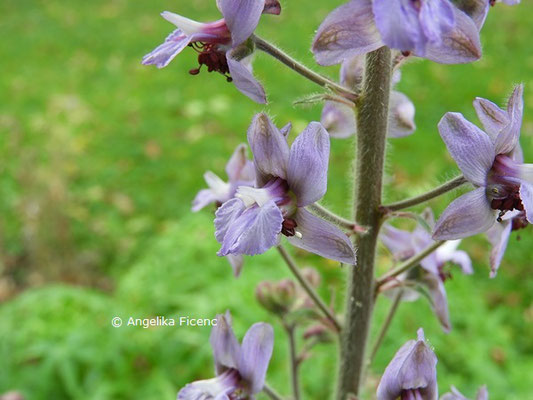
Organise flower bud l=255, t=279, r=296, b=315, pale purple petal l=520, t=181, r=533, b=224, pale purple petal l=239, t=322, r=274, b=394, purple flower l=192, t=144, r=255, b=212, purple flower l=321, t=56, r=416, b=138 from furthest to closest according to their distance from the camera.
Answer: flower bud l=255, t=279, r=296, b=315 < purple flower l=192, t=144, r=255, b=212 < purple flower l=321, t=56, r=416, b=138 < pale purple petal l=239, t=322, r=274, b=394 < pale purple petal l=520, t=181, r=533, b=224

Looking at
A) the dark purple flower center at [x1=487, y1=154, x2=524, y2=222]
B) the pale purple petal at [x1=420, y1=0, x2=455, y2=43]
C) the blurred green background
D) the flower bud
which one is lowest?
the blurred green background

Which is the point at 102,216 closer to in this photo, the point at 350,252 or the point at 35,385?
the point at 35,385

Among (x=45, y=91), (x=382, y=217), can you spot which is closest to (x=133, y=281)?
(x=382, y=217)

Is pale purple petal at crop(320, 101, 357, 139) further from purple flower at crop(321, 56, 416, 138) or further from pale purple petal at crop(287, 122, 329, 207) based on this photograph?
pale purple petal at crop(287, 122, 329, 207)

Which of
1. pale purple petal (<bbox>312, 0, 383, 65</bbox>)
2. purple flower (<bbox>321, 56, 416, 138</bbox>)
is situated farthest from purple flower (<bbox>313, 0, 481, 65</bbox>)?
purple flower (<bbox>321, 56, 416, 138</bbox>)

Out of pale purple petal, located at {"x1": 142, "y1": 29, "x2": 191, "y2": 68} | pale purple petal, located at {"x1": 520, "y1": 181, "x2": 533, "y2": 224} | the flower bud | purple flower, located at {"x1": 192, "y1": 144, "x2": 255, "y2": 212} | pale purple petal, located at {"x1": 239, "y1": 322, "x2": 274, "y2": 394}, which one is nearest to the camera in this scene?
pale purple petal, located at {"x1": 520, "y1": 181, "x2": 533, "y2": 224}

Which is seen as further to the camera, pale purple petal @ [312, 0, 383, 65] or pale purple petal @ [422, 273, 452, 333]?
pale purple petal @ [422, 273, 452, 333]
